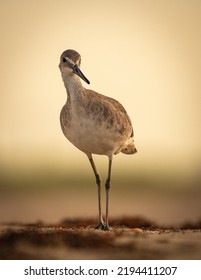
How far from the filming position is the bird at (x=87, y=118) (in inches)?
329

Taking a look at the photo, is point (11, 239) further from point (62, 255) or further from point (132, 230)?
point (132, 230)

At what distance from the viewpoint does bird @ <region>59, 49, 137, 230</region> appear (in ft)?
27.5

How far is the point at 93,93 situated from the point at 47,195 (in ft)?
5.85

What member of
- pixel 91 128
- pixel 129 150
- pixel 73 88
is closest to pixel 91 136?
pixel 91 128

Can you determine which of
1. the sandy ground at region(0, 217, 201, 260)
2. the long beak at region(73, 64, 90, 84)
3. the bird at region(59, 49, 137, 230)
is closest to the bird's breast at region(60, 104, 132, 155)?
the bird at region(59, 49, 137, 230)

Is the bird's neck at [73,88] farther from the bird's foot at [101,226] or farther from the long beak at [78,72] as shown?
the bird's foot at [101,226]

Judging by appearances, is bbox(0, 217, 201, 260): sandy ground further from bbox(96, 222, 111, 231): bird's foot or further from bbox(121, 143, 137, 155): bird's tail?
bbox(121, 143, 137, 155): bird's tail

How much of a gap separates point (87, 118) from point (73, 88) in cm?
39

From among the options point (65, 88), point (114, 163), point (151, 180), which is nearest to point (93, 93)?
point (65, 88)

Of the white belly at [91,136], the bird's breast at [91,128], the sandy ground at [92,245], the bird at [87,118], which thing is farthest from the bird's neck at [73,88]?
the sandy ground at [92,245]

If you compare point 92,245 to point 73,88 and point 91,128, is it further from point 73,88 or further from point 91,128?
point 73,88

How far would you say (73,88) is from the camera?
8531 mm

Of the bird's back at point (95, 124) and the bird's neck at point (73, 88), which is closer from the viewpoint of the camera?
the bird's back at point (95, 124)

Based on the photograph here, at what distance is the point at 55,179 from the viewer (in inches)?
393
